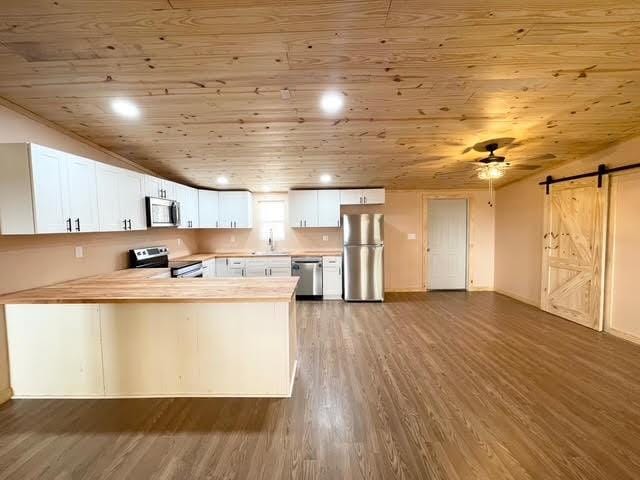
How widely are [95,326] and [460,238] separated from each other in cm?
Result: 621

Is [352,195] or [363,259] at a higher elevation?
[352,195]

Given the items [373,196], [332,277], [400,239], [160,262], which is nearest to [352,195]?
[373,196]

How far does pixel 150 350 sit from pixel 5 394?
48.8 inches

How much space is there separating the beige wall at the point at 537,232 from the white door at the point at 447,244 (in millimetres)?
663

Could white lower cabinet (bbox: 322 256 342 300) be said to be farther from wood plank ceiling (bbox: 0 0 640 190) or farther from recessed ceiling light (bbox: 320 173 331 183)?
wood plank ceiling (bbox: 0 0 640 190)

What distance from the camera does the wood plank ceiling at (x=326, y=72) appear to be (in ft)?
5.88

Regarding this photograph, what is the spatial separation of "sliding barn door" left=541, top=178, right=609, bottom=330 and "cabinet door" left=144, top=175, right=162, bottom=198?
5.95 meters

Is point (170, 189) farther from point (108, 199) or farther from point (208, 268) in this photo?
point (208, 268)

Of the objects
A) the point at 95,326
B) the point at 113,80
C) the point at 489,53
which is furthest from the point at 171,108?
the point at 489,53

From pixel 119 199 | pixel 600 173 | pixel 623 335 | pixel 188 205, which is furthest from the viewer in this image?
pixel 188 205

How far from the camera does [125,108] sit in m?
2.79

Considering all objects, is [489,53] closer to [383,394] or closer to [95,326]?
[383,394]

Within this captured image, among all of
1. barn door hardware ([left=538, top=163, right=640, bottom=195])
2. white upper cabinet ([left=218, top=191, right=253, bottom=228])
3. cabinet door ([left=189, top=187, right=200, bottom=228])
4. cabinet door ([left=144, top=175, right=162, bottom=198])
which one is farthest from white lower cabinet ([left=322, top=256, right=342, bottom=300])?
barn door hardware ([left=538, top=163, right=640, bottom=195])

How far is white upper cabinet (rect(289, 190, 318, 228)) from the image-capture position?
564 cm
